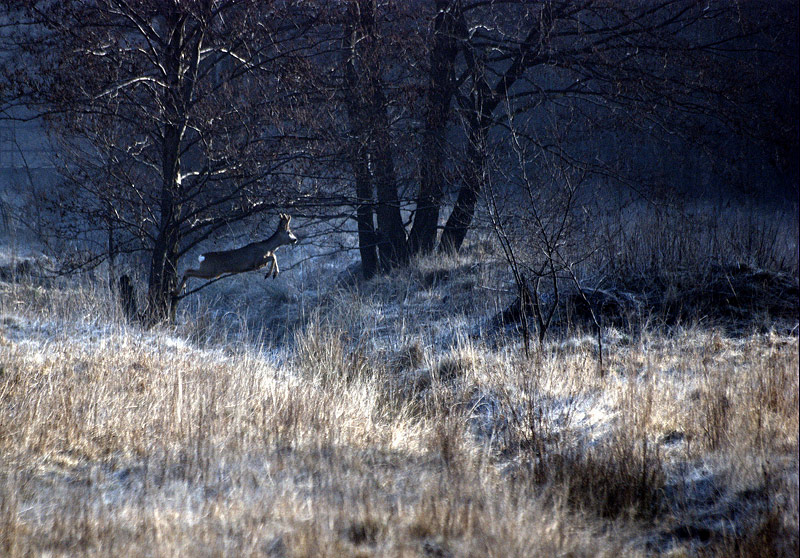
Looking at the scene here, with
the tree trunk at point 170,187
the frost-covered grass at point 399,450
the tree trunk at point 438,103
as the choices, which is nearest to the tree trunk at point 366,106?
the tree trunk at point 438,103

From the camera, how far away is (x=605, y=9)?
35.1 ft

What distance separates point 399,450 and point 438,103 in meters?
7.98

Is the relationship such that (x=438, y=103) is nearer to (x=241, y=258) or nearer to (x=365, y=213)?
(x=365, y=213)

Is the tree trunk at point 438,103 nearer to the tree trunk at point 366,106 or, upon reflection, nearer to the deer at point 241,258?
the tree trunk at point 366,106

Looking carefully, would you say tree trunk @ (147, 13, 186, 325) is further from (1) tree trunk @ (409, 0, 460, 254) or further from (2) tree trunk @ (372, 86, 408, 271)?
(1) tree trunk @ (409, 0, 460, 254)

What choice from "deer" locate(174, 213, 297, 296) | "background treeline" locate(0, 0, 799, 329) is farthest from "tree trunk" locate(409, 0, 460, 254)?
"deer" locate(174, 213, 297, 296)

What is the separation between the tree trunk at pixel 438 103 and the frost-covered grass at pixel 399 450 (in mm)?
4855

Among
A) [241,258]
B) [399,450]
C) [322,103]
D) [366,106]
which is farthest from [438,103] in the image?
[399,450]

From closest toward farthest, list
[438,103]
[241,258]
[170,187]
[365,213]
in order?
1. [170,187]
2. [241,258]
3. [438,103]
4. [365,213]

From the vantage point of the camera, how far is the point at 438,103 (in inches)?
444

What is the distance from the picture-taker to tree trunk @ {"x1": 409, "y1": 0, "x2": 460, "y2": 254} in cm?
1103

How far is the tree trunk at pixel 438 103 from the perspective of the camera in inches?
434

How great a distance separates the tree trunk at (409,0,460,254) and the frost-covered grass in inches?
191

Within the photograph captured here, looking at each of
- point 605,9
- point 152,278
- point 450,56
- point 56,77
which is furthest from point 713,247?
point 56,77
